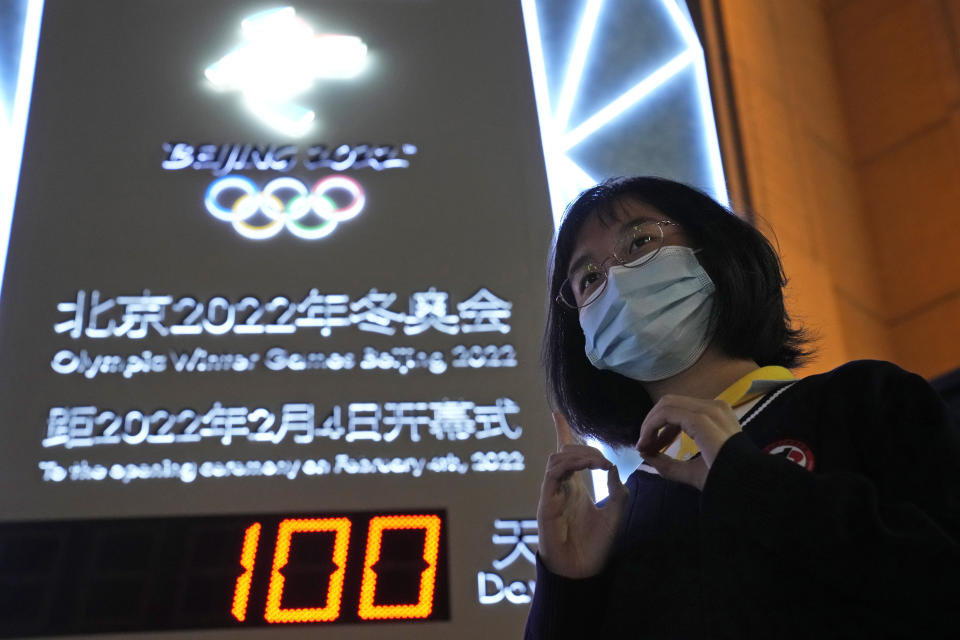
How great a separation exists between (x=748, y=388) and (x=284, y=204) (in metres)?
2.55

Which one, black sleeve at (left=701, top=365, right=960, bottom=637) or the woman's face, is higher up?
the woman's face

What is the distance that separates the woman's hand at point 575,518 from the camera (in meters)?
1.09

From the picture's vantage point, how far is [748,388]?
107 centimetres

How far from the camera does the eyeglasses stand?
49.7 inches

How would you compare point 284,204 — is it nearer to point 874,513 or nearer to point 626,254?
point 626,254

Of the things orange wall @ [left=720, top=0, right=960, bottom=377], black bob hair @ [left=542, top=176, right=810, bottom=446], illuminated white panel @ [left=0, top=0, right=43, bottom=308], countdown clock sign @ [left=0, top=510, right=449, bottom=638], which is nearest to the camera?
black bob hair @ [left=542, top=176, right=810, bottom=446]

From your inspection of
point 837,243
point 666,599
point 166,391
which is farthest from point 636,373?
point 837,243

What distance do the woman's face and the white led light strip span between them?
2137 mm

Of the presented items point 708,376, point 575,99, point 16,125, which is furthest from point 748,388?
point 16,125

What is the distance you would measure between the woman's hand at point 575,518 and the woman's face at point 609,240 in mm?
245

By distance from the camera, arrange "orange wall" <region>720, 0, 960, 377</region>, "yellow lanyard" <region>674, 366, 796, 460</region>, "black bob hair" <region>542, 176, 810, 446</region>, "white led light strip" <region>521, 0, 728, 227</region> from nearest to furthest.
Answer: "yellow lanyard" <region>674, 366, 796, 460</region>
"black bob hair" <region>542, 176, 810, 446</region>
"white led light strip" <region>521, 0, 728, 227</region>
"orange wall" <region>720, 0, 960, 377</region>

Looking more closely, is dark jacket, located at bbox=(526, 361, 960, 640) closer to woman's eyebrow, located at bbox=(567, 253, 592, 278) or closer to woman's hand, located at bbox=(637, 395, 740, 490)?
woman's hand, located at bbox=(637, 395, 740, 490)

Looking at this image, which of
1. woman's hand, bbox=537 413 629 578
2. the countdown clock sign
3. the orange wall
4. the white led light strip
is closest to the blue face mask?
woman's hand, bbox=537 413 629 578

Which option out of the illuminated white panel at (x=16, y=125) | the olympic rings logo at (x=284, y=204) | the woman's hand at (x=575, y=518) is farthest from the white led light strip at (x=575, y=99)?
the woman's hand at (x=575, y=518)
